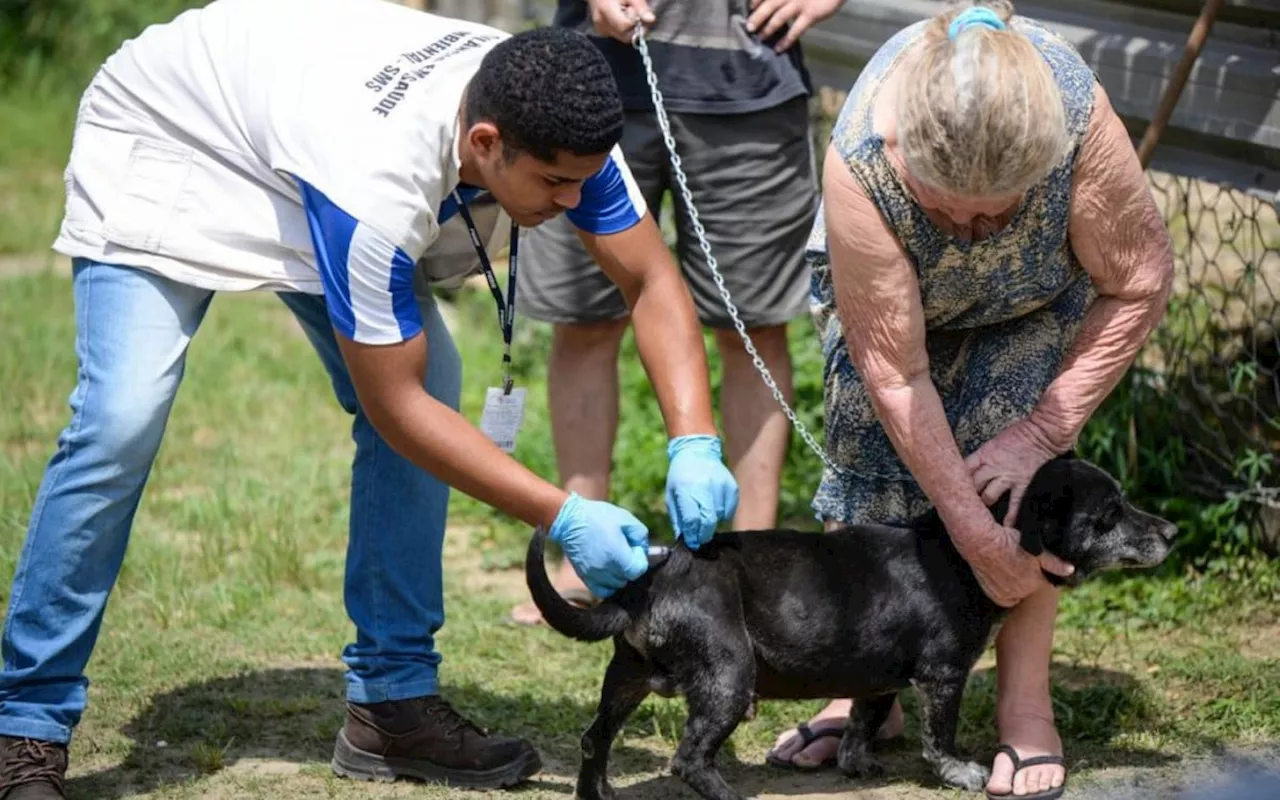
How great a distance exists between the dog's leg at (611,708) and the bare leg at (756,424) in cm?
112

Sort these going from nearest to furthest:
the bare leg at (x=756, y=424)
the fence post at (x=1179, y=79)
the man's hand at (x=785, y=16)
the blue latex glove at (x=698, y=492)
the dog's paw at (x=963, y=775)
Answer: the blue latex glove at (x=698, y=492), the dog's paw at (x=963, y=775), the fence post at (x=1179, y=79), the man's hand at (x=785, y=16), the bare leg at (x=756, y=424)

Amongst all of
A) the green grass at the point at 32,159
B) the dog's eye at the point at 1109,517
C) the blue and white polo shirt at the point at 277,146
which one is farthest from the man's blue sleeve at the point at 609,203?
the green grass at the point at 32,159

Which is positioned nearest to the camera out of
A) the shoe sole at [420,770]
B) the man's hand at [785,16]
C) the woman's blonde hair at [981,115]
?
the woman's blonde hair at [981,115]

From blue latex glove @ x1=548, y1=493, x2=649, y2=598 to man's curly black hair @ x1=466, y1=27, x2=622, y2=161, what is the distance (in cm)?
68

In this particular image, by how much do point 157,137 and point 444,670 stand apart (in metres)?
1.70

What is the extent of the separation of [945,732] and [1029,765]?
0.61 ft

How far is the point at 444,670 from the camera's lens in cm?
449

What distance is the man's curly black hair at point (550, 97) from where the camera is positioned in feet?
9.69

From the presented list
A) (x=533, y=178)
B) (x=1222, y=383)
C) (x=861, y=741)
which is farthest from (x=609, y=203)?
(x=1222, y=383)

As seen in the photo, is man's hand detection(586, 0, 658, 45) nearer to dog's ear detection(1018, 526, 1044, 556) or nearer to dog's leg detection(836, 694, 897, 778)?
dog's ear detection(1018, 526, 1044, 556)

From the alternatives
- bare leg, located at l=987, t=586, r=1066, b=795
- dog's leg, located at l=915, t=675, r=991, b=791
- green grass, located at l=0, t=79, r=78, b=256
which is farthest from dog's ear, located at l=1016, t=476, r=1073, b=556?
green grass, located at l=0, t=79, r=78, b=256

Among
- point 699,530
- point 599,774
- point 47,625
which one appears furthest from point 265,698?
point 699,530

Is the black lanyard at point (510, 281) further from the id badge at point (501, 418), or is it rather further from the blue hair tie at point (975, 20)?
the blue hair tie at point (975, 20)

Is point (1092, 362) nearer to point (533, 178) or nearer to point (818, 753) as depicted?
point (818, 753)
